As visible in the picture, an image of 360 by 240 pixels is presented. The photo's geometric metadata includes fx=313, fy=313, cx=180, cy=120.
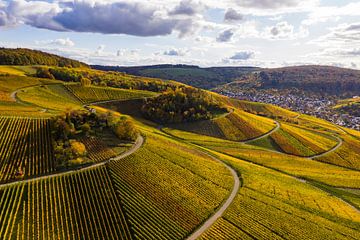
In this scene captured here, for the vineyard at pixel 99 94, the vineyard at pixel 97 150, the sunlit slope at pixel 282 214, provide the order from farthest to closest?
the vineyard at pixel 99 94 < the vineyard at pixel 97 150 < the sunlit slope at pixel 282 214

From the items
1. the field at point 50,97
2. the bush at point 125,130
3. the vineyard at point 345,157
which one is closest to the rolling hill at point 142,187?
the bush at point 125,130

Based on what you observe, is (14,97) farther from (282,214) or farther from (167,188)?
(282,214)

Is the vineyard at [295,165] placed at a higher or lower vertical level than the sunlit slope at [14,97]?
lower

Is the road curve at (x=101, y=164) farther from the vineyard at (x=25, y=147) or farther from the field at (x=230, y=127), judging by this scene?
the field at (x=230, y=127)

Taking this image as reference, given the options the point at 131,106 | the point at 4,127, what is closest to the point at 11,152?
the point at 4,127

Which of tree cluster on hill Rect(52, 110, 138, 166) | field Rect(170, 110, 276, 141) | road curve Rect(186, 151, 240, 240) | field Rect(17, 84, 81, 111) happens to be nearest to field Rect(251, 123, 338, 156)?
field Rect(170, 110, 276, 141)

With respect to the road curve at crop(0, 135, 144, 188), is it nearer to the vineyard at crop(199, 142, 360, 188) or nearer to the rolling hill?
the rolling hill
